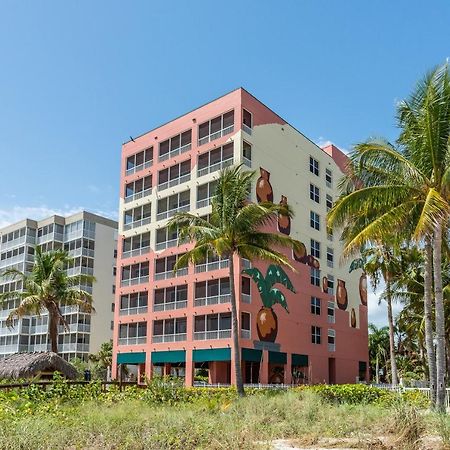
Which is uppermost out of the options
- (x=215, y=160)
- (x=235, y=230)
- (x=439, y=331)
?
(x=215, y=160)

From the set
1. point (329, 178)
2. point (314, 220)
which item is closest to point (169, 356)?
point (314, 220)

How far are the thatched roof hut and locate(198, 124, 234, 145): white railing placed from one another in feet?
83.0

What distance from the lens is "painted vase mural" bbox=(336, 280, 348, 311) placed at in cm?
5941

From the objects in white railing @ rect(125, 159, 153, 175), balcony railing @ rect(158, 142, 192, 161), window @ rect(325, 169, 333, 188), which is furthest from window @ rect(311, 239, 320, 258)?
white railing @ rect(125, 159, 153, 175)

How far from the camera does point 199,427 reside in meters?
15.4

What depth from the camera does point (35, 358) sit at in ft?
96.1

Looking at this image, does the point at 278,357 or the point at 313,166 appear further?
the point at 313,166

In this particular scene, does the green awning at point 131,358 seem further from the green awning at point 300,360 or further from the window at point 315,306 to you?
the window at point 315,306

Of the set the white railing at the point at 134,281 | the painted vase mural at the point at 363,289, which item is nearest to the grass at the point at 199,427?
the white railing at the point at 134,281

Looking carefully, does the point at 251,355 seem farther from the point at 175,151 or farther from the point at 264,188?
the point at 175,151

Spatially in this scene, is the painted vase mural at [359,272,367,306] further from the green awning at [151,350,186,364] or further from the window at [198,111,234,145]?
the window at [198,111,234,145]

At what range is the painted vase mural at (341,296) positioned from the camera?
59.4m

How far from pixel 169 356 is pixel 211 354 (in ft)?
16.3

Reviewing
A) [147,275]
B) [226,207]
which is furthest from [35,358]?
[147,275]
